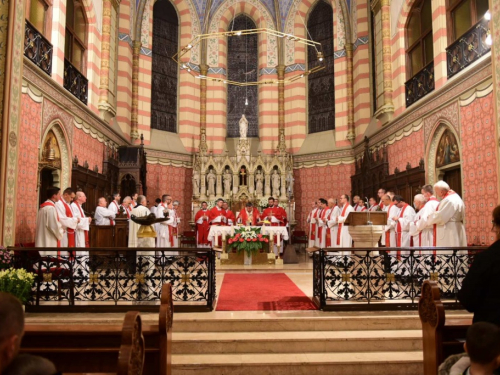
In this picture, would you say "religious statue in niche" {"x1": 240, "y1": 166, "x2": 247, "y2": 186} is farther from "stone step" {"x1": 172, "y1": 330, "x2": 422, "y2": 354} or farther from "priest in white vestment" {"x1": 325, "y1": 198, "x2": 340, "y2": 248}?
"stone step" {"x1": 172, "y1": 330, "x2": 422, "y2": 354}

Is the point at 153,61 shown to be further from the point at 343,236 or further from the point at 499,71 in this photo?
the point at 499,71

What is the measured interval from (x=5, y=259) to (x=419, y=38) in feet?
34.5

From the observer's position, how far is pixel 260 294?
6742 mm

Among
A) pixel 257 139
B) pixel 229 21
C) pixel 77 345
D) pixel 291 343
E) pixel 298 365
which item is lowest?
pixel 298 365

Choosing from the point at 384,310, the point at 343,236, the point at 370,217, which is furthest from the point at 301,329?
the point at 343,236

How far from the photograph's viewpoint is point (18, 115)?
6.39m

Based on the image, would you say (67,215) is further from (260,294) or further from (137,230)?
(260,294)

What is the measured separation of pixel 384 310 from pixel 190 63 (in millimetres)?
13534

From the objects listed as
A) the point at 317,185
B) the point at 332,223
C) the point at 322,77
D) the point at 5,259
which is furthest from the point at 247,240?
the point at 322,77

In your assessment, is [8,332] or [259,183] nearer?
[8,332]

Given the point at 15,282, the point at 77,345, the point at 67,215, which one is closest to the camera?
the point at 77,345

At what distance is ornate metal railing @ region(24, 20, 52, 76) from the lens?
7865mm

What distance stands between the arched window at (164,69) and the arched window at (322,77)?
17.3 ft

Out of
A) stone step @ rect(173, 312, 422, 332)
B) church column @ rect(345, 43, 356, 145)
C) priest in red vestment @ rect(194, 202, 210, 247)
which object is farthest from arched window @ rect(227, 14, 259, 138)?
stone step @ rect(173, 312, 422, 332)
